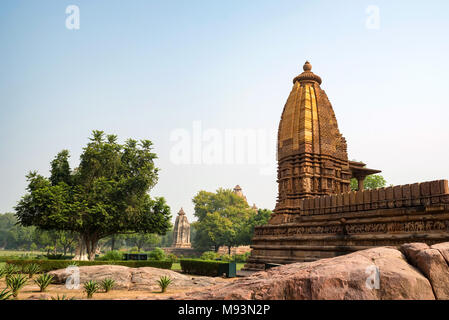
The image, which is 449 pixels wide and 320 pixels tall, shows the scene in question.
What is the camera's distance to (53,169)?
2633 cm

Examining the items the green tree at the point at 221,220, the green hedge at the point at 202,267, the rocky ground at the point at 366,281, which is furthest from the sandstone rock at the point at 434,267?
the green tree at the point at 221,220

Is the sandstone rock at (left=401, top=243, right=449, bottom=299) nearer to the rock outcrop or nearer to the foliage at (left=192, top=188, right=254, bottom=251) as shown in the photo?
the rock outcrop

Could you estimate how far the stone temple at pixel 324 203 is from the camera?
460 inches

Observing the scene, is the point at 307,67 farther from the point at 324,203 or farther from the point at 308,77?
the point at 324,203

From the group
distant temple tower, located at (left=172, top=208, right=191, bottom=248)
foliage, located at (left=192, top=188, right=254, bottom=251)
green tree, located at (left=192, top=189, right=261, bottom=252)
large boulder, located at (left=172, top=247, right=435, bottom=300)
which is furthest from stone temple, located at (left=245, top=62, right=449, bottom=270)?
distant temple tower, located at (left=172, top=208, right=191, bottom=248)

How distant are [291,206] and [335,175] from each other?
152 inches

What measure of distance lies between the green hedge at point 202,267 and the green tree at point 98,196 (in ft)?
18.3

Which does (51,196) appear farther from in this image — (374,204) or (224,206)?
(224,206)

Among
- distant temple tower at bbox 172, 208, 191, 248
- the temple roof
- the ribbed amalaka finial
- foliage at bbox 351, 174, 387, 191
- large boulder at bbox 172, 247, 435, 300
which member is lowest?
distant temple tower at bbox 172, 208, 191, 248

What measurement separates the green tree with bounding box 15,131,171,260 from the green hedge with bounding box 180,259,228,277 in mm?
5590

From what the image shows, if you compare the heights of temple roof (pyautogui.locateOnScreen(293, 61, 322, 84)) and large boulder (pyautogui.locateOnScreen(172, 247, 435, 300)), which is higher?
temple roof (pyautogui.locateOnScreen(293, 61, 322, 84))

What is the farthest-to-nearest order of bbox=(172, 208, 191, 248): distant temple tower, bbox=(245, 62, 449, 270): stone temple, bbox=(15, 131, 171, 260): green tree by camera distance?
bbox=(172, 208, 191, 248): distant temple tower < bbox=(15, 131, 171, 260): green tree < bbox=(245, 62, 449, 270): stone temple

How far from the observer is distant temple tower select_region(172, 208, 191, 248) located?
74262 mm

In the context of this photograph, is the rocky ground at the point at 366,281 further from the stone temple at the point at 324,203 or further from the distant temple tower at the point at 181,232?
the distant temple tower at the point at 181,232
